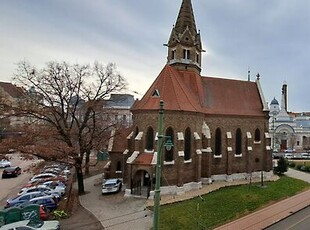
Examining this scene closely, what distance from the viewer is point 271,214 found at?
20078 mm

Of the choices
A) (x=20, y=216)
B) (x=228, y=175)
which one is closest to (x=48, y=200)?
(x=20, y=216)

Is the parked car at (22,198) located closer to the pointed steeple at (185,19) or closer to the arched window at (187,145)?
the arched window at (187,145)

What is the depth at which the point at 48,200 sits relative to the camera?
67.5ft

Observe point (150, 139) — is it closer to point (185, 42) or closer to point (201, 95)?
point (201, 95)

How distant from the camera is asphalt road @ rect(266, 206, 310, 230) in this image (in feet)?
58.1

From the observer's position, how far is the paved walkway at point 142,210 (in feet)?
57.6

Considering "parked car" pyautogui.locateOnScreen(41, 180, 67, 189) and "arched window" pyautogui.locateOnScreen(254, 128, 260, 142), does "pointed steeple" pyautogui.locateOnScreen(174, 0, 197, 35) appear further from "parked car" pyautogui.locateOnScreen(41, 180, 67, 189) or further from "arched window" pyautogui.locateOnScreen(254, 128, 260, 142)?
"parked car" pyautogui.locateOnScreen(41, 180, 67, 189)

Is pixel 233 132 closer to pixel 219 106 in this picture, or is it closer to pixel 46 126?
pixel 219 106

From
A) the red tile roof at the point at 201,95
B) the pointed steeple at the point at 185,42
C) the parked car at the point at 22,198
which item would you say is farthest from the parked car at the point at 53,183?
the pointed steeple at the point at 185,42

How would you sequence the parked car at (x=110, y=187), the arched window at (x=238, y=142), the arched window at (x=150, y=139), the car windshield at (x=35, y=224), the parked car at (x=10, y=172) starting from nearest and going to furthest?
the car windshield at (x=35, y=224)
the arched window at (x=150, y=139)
the parked car at (x=110, y=187)
the arched window at (x=238, y=142)
the parked car at (x=10, y=172)

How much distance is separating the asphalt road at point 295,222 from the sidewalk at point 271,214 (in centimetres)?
30

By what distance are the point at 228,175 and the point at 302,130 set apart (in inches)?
2047

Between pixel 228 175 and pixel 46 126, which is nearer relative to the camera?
pixel 46 126

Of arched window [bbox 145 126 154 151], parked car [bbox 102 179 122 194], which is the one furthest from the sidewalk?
parked car [bbox 102 179 122 194]
